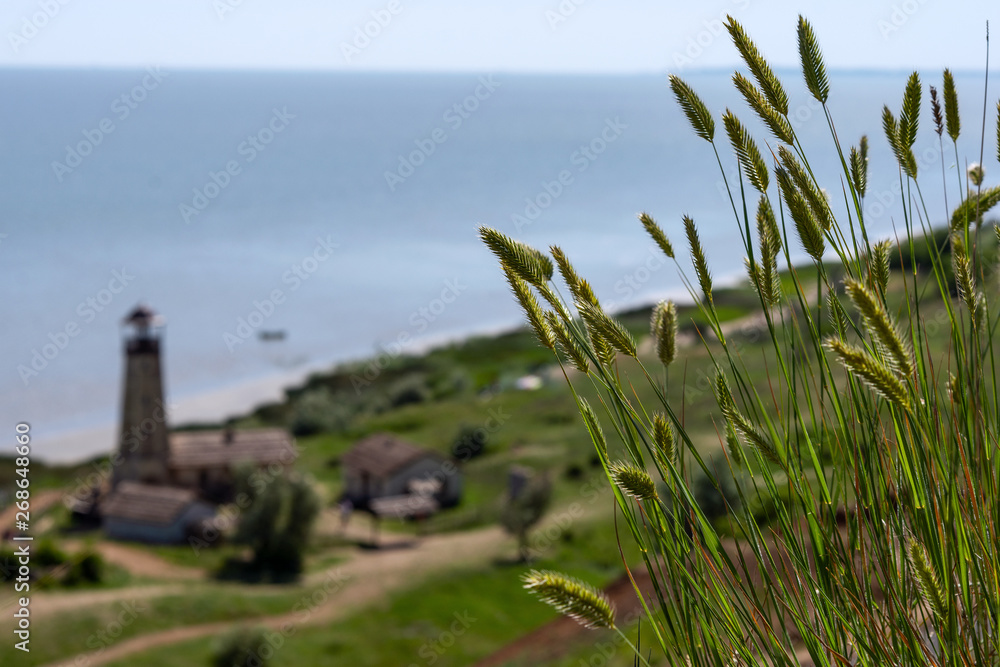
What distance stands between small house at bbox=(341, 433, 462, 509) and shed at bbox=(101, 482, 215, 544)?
24.0 ft

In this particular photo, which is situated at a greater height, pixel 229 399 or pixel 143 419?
pixel 229 399

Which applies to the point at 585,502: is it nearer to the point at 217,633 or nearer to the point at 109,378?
the point at 217,633

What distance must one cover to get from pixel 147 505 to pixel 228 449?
5924mm

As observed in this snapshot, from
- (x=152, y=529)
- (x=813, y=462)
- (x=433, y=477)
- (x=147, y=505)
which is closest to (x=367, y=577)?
(x=152, y=529)

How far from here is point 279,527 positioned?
28.9 metres

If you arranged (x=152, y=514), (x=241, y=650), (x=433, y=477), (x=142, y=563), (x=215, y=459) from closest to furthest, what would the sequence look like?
(x=241, y=650) → (x=142, y=563) → (x=152, y=514) → (x=215, y=459) → (x=433, y=477)

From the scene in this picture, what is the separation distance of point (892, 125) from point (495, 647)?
66.7 ft

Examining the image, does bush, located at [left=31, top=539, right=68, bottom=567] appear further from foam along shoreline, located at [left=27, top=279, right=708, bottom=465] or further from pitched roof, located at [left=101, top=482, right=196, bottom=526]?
foam along shoreline, located at [left=27, top=279, right=708, bottom=465]

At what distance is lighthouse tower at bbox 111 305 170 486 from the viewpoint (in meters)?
31.6

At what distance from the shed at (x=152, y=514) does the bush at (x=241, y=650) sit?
12083 millimetres

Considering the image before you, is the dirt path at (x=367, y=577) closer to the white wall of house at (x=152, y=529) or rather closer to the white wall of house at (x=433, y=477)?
the white wall of house at (x=433, y=477)

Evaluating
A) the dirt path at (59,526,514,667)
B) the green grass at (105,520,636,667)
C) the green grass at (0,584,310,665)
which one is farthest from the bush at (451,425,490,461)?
the green grass at (0,584,310,665)

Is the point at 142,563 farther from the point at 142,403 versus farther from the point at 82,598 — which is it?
the point at 142,403

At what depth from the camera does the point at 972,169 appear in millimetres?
2131
